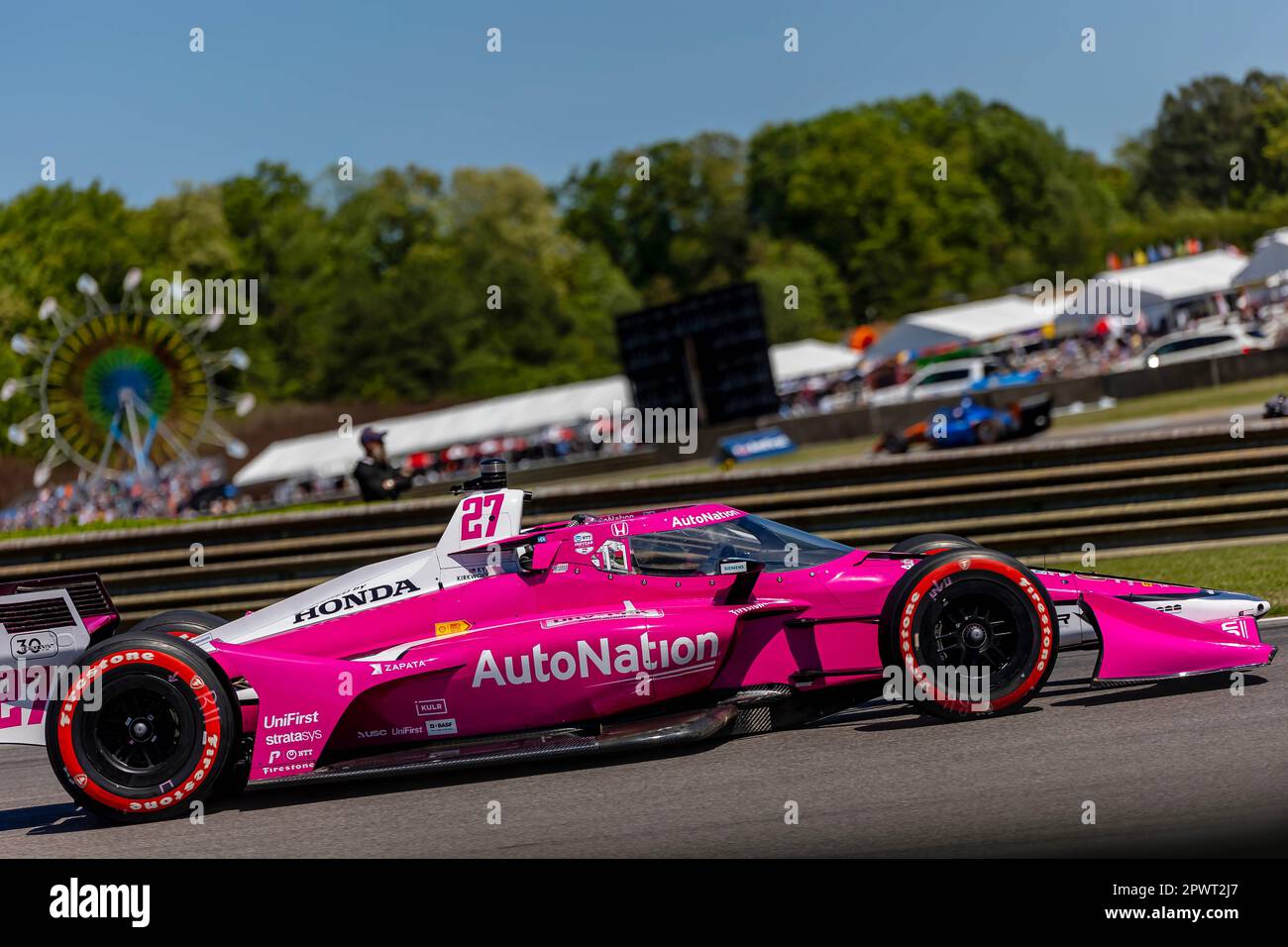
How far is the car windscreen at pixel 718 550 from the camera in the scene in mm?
7590

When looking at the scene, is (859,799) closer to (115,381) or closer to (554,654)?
(554,654)

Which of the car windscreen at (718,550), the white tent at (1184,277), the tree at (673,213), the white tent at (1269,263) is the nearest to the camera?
the car windscreen at (718,550)

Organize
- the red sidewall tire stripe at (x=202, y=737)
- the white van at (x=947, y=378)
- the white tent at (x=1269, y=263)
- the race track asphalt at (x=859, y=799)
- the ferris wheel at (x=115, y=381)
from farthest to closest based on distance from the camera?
the ferris wheel at (x=115, y=381), the white tent at (x=1269, y=263), the white van at (x=947, y=378), the red sidewall tire stripe at (x=202, y=737), the race track asphalt at (x=859, y=799)

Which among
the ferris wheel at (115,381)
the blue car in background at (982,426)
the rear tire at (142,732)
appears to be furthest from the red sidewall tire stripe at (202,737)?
the ferris wheel at (115,381)

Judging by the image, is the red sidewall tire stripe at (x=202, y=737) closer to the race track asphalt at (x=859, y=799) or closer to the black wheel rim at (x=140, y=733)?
the black wheel rim at (x=140, y=733)

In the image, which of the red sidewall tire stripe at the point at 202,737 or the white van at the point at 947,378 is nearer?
the red sidewall tire stripe at the point at 202,737

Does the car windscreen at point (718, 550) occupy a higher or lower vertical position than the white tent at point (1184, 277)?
lower

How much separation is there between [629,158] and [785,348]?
2793 inches

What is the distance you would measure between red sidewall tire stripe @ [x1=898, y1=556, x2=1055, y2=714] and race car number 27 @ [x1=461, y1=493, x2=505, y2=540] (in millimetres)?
2231

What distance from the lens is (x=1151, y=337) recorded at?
154 feet

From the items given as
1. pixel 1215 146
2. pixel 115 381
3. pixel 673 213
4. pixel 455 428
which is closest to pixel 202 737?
pixel 115 381

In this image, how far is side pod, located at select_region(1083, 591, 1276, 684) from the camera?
7129 mm

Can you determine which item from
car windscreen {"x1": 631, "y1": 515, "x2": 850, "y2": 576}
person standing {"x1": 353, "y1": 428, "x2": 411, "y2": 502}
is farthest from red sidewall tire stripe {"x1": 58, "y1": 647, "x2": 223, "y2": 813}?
person standing {"x1": 353, "y1": 428, "x2": 411, "y2": 502}
